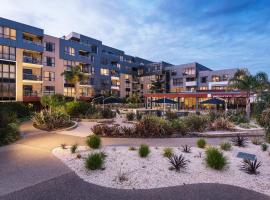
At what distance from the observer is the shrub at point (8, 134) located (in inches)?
472

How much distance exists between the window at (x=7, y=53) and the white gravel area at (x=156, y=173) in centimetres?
3096

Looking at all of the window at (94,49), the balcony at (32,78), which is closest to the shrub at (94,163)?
the balcony at (32,78)

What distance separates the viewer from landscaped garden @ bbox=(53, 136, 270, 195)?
6.63 m

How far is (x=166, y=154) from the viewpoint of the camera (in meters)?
9.02

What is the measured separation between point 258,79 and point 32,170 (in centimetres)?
2835

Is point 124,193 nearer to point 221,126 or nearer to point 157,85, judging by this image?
point 221,126

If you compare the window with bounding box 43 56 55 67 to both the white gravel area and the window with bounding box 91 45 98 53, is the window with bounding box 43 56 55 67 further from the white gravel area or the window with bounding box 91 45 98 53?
the white gravel area

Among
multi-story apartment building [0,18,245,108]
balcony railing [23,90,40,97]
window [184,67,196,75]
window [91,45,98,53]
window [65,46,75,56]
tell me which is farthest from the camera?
window [184,67,196,75]

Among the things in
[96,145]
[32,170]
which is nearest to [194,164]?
[96,145]

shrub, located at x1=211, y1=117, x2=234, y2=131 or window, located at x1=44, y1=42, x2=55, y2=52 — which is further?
window, located at x1=44, y1=42, x2=55, y2=52

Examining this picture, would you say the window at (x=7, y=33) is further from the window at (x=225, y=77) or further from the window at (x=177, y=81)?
the window at (x=225, y=77)

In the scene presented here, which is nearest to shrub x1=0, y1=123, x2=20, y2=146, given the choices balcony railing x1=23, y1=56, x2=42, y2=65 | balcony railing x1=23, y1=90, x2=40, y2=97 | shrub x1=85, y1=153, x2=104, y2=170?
shrub x1=85, y1=153, x2=104, y2=170

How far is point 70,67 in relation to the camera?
143 feet

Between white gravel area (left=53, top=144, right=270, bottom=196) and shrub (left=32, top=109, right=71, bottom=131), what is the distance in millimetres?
8429
